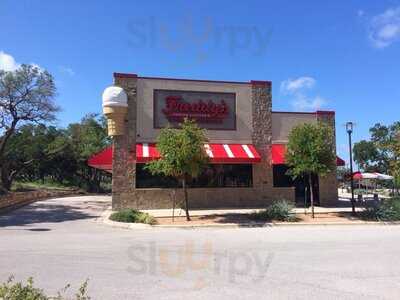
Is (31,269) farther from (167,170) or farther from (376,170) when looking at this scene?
(376,170)

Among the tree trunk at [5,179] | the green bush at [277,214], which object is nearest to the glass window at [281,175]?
the green bush at [277,214]

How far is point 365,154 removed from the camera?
89938 millimetres

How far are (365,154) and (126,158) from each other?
75.5m

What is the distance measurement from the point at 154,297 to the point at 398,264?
5.85 meters

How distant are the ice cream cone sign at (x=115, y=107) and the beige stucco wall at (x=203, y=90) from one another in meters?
0.96

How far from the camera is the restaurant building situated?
24.3 metres

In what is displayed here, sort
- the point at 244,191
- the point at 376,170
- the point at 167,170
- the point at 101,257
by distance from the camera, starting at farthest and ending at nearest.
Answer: the point at 376,170, the point at 244,191, the point at 167,170, the point at 101,257

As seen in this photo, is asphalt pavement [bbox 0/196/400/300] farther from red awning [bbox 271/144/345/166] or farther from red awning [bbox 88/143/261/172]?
red awning [bbox 271/144/345/166]

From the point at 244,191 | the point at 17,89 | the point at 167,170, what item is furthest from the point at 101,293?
the point at 17,89

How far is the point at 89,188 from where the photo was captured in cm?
5600

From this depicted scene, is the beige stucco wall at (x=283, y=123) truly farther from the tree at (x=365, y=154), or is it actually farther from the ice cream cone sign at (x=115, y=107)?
the tree at (x=365, y=154)

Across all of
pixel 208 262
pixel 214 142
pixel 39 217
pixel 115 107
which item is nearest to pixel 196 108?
pixel 214 142

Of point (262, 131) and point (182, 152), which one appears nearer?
point (182, 152)

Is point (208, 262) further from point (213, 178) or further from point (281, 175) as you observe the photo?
point (281, 175)
